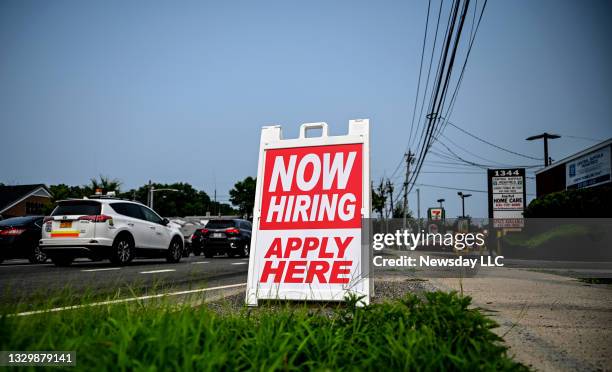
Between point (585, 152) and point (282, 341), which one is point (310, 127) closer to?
point (282, 341)

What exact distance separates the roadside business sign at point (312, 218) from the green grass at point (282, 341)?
1.47 metres

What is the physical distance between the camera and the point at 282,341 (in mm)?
2656

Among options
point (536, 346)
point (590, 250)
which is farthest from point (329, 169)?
point (590, 250)

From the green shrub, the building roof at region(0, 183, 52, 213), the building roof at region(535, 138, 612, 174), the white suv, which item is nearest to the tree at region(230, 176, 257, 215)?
the building roof at region(0, 183, 52, 213)

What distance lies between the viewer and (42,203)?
6100 cm

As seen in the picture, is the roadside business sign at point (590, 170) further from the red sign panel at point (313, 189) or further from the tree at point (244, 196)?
the tree at point (244, 196)

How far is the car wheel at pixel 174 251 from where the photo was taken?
576 inches

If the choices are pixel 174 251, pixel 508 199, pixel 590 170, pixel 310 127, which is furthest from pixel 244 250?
pixel 590 170

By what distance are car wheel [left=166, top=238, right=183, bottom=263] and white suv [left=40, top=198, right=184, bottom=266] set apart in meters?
1.26

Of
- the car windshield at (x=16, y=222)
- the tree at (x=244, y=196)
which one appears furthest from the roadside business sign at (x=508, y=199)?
the tree at (x=244, y=196)

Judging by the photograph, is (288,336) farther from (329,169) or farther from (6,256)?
(6,256)

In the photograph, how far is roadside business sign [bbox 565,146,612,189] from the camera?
2648 centimetres

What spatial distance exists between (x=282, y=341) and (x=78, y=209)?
36.1 feet

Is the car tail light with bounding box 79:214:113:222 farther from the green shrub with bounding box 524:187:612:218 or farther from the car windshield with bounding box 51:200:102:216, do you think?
the green shrub with bounding box 524:187:612:218
